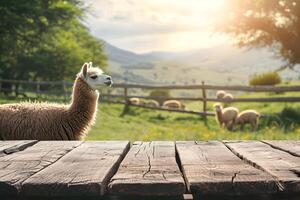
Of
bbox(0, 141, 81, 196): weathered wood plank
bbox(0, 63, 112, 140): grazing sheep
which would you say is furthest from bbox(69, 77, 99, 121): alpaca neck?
bbox(0, 141, 81, 196): weathered wood plank

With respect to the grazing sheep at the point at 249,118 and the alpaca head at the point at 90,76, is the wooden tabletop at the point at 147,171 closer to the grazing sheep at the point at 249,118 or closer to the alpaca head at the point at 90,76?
the alpaca head at the point at 90,76

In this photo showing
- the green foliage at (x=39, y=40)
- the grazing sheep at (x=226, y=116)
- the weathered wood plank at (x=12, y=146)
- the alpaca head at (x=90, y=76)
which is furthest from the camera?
the green foliage at (x=39, y=40)

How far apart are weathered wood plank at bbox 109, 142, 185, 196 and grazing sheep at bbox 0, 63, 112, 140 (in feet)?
13.2

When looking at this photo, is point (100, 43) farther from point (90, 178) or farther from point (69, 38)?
point (90, 178)

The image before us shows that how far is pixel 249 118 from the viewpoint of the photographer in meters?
19.3

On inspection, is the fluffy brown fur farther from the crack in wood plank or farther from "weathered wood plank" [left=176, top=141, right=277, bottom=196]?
"weathered wood plank" [left=176, top=141, right=277, bottom=196]

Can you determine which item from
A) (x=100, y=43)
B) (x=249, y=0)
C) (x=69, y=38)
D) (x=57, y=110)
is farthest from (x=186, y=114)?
(x=100, y=43)

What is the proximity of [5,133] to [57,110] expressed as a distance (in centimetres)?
80

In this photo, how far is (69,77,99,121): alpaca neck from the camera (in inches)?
291

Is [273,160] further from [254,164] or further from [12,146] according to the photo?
[12,146]

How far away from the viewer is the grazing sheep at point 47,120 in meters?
6.61

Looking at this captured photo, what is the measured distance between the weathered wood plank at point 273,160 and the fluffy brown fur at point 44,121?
3.81 meters

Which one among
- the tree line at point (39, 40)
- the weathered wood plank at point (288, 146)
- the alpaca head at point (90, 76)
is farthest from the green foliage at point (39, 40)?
the weathered wood plank at point (288, 146)

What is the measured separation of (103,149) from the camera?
299 centimetres
